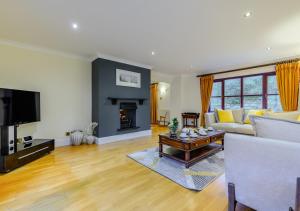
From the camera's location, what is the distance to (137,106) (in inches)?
202

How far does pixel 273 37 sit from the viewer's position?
3129 millimetres

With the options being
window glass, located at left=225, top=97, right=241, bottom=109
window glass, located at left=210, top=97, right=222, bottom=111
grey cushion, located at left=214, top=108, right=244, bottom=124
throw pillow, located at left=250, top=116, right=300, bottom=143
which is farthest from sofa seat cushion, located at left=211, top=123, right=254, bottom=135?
throw pillow, located at left=250, top=116, right=300, bottom=143

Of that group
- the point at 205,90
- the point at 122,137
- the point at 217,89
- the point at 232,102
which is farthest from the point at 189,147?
the point at 217,89

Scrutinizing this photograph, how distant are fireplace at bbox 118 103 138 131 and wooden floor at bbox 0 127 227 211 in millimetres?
2026

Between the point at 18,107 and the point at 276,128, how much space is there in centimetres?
388

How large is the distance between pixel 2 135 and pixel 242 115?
5769 millimetres

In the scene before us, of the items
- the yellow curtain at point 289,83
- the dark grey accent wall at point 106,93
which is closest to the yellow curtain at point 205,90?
the yellow curtain at point 289,83

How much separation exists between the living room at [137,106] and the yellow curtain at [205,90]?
2.08 ft

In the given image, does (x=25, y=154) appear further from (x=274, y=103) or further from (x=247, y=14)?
(x=274, y=103)

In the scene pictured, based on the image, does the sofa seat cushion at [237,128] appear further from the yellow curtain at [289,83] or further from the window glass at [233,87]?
the window glass at [233,87]

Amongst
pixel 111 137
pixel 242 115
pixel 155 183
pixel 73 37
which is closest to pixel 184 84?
pixel 242 115

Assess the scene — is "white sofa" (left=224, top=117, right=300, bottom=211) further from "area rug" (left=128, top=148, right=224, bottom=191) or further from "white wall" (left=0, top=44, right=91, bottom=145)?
"white wall" (left=0, top=44, right=91, bottom=145)

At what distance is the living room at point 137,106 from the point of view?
4.86 ft

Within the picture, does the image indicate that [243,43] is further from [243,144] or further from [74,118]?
[74,118]
